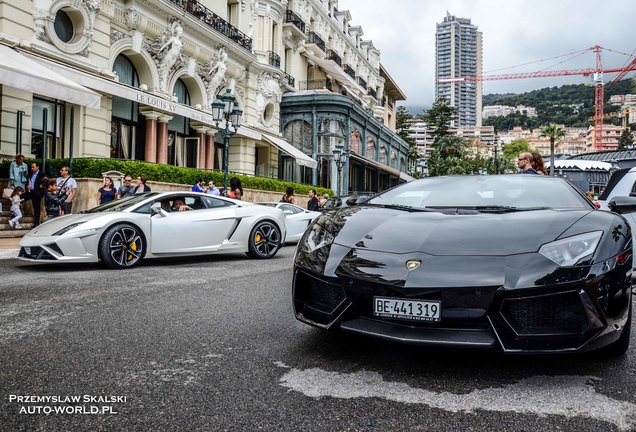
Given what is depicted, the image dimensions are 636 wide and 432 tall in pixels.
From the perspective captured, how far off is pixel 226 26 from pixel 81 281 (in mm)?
20148

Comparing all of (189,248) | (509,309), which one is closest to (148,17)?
(189,248)

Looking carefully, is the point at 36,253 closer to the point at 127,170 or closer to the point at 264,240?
the point at 264,240

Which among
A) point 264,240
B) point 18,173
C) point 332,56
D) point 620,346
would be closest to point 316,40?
point 332,56

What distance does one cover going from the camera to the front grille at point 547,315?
247 cm

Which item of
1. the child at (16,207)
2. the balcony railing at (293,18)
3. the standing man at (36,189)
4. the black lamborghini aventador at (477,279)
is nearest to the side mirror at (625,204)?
the black lamborghini aventador at (477,279)

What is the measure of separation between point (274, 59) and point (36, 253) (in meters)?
23.0

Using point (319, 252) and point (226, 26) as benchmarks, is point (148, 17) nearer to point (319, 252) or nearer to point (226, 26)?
point (226, 26)

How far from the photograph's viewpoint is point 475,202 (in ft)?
11.8

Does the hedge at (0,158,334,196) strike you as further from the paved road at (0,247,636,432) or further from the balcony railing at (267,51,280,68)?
the balcony railing at (267,51,280,68)

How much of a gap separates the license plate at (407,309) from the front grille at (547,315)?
336 millimetres

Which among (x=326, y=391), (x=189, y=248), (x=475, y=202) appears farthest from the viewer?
(x=189, y=248)

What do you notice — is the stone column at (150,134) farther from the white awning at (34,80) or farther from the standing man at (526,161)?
the standing man at (526,161)

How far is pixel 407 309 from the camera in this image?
255cm

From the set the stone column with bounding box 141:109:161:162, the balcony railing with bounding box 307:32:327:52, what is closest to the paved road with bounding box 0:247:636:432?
the stone column with bounding box 141:109:161:162
